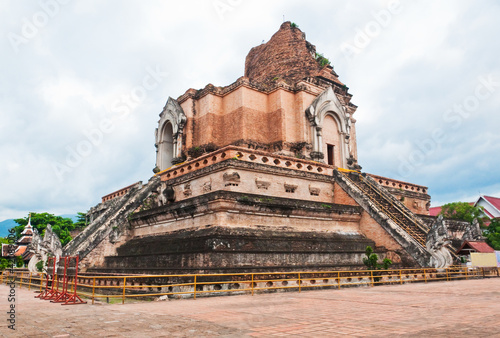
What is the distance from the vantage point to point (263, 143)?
71.5 feet

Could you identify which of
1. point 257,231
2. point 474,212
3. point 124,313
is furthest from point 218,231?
point 474,212

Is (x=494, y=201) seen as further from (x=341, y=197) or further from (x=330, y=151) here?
(x=341, y=197)

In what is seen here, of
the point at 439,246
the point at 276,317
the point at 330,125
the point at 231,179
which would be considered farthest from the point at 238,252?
the point at 330,125

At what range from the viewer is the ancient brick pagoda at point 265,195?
1363cm

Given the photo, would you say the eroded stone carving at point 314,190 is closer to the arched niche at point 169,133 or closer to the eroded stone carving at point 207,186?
the eroded stone carving at point 207,186

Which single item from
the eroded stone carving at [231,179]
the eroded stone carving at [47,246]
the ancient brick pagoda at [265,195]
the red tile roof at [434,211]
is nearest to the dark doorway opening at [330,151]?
the ancient brick pagoda at [265,195]

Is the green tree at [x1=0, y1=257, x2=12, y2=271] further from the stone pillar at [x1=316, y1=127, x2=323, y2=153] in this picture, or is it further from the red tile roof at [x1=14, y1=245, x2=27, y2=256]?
the stone pillar at [x1=316, y1=127, x2=323, y2=153]

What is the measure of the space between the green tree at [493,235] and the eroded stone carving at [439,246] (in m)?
15.4

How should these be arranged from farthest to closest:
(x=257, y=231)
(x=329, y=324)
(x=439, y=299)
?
(x=257, y=231), (x=439, y=299), (x=329, y=324)

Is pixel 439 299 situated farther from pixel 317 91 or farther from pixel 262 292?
pixel 317 91

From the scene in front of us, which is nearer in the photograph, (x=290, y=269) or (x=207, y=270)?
(x=207, y=270)

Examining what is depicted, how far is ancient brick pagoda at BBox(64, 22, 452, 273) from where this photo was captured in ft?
44.7

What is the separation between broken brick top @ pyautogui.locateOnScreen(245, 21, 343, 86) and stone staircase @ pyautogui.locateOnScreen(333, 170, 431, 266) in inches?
301

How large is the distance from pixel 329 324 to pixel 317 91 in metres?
18.8
